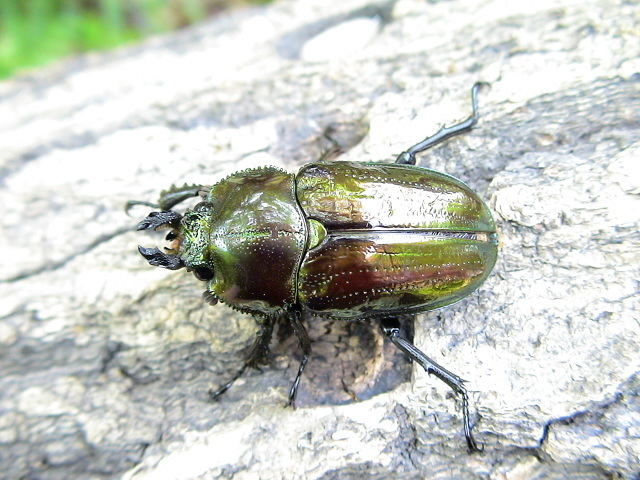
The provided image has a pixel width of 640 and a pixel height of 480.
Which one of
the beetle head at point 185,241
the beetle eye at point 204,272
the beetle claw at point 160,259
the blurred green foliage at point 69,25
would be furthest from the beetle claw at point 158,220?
the blurred green foliage at point 69,25

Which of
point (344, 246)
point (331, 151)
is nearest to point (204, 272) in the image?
point (344, 246)

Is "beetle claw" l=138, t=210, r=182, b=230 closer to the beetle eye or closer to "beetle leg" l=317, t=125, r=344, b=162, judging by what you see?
the beetle eye

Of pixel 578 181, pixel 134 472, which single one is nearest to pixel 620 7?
pixel 578 181

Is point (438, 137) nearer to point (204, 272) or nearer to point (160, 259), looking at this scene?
point (204, 272)

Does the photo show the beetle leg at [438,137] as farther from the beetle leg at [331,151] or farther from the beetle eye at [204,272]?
the beetle eye at [204,272]

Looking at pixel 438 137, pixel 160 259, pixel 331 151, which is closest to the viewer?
pixel 160 259

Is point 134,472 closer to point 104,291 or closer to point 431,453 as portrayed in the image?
point 104,291

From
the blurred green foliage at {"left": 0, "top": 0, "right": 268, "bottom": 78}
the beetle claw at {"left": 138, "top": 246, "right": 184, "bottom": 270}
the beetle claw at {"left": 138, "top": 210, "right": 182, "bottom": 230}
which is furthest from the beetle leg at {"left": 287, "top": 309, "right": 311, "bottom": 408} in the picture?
the blurred green foliage at {"left": 0, "top": 0, "right": 268, "bottom": 78}
